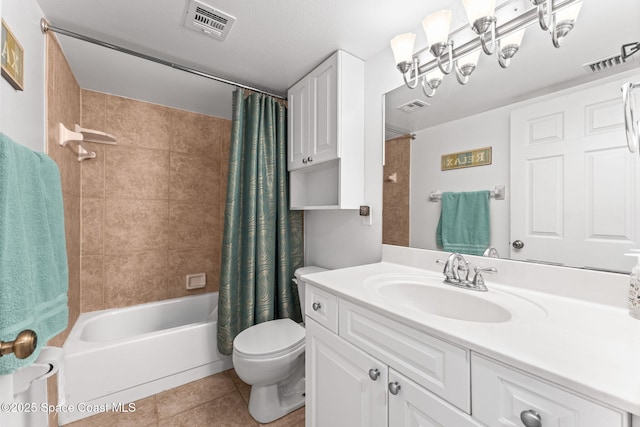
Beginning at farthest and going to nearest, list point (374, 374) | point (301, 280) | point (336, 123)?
point (301, 280) < point (336, 123) < point (374, 374)

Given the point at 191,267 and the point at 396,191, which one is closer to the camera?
the point at 396,191

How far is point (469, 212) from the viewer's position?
1.16 metres

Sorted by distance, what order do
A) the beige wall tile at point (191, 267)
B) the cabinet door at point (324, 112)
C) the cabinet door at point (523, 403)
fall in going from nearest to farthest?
1. the cabinet door at point (523, 403)
2. the cabinet door at point (324, 112)
3. the beige wall tile at point (191, 267)

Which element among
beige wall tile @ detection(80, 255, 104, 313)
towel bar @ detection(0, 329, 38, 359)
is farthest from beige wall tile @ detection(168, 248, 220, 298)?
towel bar @ detection(0, 329, 38, 359)

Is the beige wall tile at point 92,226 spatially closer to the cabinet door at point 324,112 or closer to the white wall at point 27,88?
the white wall at point 27,88

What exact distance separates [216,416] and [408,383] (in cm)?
132

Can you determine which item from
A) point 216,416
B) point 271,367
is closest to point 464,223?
point 271,367

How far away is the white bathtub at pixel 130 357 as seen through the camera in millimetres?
1466

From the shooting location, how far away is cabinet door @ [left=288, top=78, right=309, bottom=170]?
1.80 metres

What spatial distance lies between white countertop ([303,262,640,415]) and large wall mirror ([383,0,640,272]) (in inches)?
7.3

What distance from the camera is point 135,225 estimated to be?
84.7 inches

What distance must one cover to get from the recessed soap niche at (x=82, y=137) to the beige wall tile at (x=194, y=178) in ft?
1.90

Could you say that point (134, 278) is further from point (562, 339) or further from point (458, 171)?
point (562, 339)

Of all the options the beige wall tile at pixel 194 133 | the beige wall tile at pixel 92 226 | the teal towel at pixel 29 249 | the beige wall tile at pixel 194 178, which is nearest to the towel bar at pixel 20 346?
the teal towel at pixel 29 249
